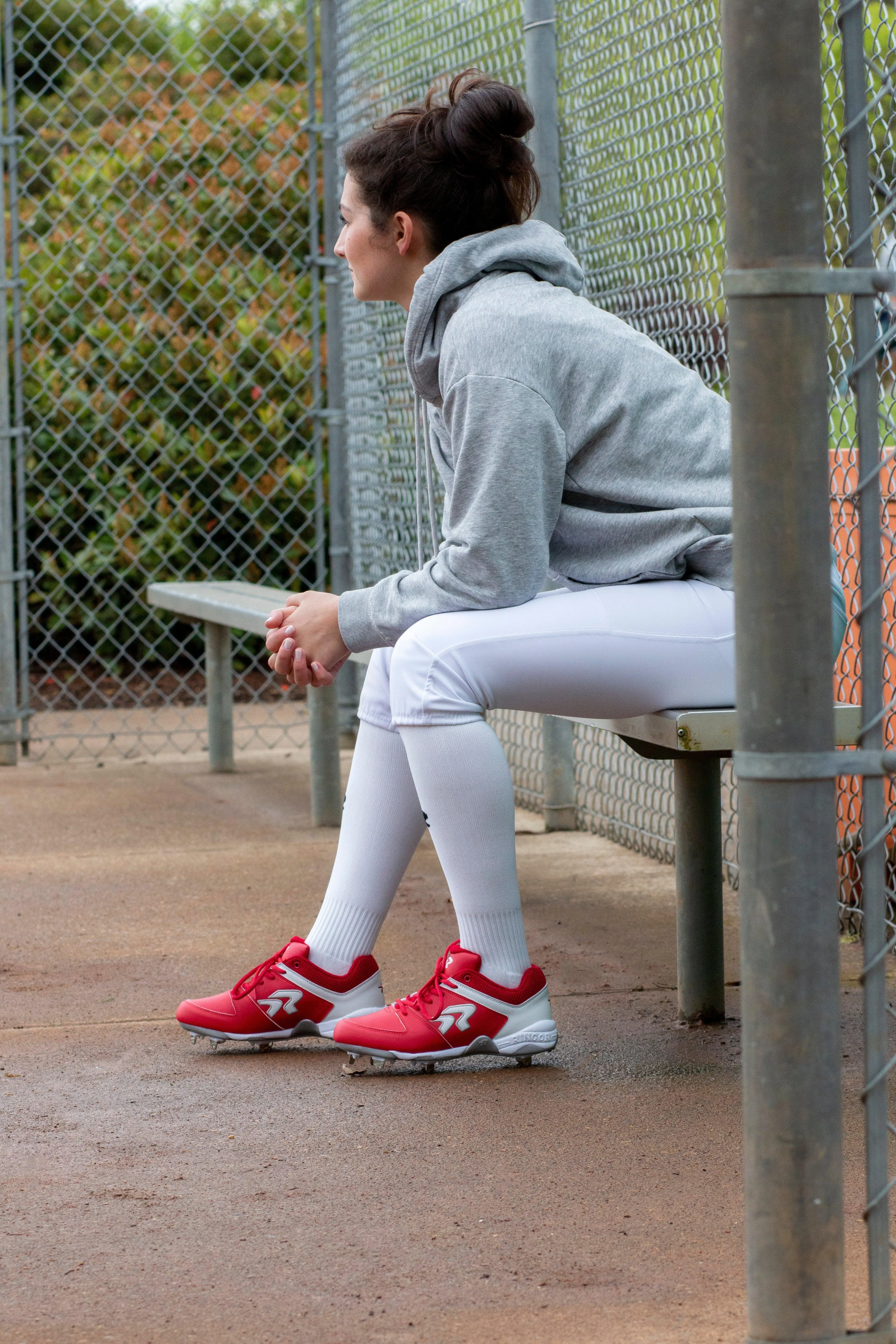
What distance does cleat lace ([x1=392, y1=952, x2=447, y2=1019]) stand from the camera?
2.74 meters

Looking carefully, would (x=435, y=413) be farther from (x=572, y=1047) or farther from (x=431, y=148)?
(x=572, y=1047)

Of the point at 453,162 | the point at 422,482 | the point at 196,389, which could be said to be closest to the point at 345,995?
the point at 453,162

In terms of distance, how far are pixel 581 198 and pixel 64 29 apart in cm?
338

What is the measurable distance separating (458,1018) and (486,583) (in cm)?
70

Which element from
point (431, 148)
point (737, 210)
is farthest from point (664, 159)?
point (737, 210)

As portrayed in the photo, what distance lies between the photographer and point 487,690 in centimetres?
263

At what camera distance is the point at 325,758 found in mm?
5016

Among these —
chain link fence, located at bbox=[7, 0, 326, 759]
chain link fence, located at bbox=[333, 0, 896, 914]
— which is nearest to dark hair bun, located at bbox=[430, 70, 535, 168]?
chain link fence, located at bbox=[333, 0, 896, 914]

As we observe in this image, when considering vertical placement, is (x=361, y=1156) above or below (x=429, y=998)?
below

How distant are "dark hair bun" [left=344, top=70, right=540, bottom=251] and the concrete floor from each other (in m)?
1.43

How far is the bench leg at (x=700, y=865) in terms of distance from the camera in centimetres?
294

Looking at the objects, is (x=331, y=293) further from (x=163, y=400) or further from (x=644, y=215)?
(x=644, y=215)

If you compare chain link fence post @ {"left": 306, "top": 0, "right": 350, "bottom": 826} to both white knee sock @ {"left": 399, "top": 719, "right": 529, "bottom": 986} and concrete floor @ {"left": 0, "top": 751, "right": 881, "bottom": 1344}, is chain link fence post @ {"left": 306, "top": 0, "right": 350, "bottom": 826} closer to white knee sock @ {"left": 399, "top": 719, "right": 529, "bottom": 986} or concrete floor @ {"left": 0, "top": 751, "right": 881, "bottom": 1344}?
concrete floor @ {"left": 0, "top": 751, "right": 881, "bottom": 1344}

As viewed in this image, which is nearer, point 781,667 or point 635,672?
point 781,667
